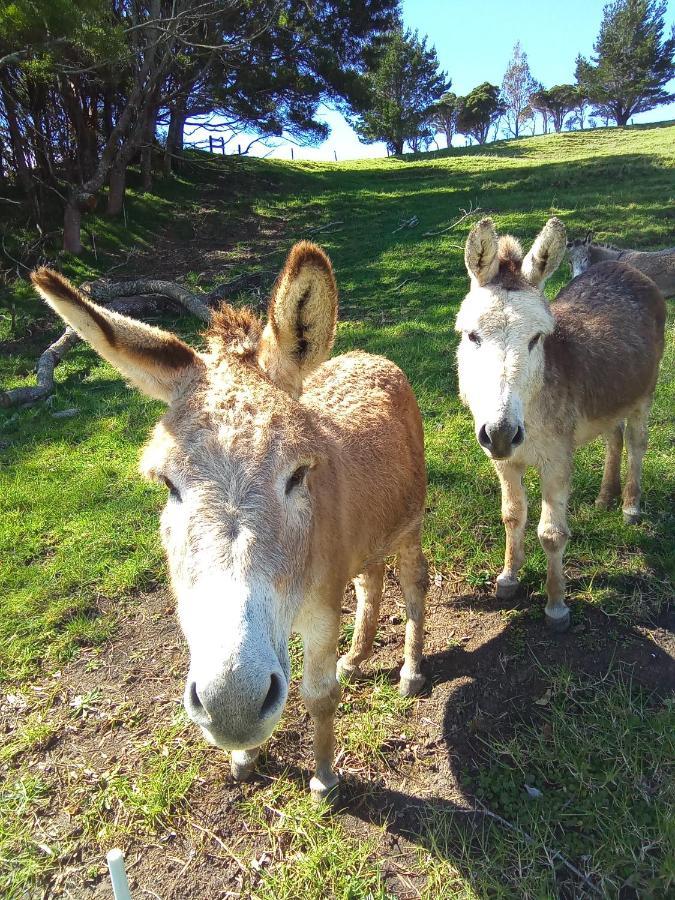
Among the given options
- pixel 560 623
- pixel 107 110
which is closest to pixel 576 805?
pixel 560 623

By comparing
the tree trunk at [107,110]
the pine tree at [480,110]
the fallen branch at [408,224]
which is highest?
the pine tree at [480,110]

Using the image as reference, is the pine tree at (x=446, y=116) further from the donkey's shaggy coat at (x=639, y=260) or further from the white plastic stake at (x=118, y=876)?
the white plastic stake at (x=118, y=876)

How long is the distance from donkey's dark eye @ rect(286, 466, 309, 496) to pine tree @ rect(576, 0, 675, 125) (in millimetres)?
60724

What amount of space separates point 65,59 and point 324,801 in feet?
50.3

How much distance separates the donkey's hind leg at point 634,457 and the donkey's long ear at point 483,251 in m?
2.08

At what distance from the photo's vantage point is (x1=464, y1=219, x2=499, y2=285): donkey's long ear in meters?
3.45

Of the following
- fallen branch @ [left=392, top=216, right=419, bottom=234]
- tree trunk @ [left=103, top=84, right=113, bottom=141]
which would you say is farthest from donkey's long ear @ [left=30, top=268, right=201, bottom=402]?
tree trunk @ [left=103, top=84, right=113, bottom=141]

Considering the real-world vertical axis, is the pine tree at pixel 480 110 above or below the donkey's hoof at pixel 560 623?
above

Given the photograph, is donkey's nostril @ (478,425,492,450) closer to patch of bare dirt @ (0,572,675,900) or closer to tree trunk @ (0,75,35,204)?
patch of bare dirt @ (0,572,675,900)

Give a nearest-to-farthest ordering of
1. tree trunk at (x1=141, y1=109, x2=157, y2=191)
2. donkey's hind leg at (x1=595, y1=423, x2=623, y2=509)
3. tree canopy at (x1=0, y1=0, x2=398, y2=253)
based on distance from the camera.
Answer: donkey's hind leg at (x1=595, y1=423, x2=623, y2=509) → tree canopy at (x1=0, y1=0, x2=398, y2=253) → tree trunk at (x1=141, y1=109, x2=157, y2=191)

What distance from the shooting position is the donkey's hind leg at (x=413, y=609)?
3.29m

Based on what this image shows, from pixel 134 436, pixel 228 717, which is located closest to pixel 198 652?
pixel 228 717

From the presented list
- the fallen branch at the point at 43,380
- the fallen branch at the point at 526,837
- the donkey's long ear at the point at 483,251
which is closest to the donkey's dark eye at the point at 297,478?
the fallen branch at the point at 526,837

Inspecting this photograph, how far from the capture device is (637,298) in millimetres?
4875
